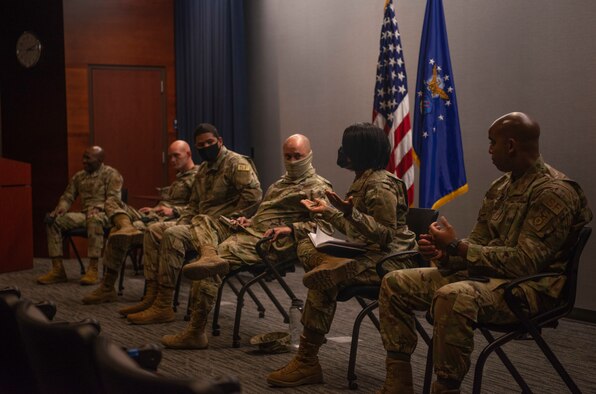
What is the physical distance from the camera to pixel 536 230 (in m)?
2.83

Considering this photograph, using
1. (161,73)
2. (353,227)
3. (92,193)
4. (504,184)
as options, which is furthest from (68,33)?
(504,184)

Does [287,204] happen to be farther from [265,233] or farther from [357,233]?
[357,233]

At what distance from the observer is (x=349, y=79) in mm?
7195

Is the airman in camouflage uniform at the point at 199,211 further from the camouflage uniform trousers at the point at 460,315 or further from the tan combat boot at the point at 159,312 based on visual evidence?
the camouflage uniform trousers at the point at 460,315

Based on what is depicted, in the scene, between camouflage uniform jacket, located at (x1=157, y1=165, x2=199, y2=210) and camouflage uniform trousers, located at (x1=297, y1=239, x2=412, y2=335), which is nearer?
camouflage uniform trousers, located at (x1=297, y1=239, x2=412, y2=335)

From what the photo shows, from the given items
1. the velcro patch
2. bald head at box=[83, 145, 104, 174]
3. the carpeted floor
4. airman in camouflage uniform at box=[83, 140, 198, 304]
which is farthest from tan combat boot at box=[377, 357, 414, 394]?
bald head at box=[83, 145, 104, 174]

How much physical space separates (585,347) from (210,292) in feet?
7.03

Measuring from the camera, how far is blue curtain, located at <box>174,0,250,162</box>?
28.4 ft

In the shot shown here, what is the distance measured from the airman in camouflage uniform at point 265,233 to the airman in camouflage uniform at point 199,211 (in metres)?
0.31

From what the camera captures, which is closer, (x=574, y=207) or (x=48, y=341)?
(x=48, y=341)

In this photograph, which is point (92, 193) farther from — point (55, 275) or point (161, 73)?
point (161, 73)

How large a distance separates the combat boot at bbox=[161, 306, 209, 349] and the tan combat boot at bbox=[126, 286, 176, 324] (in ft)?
2.38

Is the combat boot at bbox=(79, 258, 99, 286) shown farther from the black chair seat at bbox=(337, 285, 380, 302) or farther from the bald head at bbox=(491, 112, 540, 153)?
the bald head at bbox=(491, 112, 540, 153)

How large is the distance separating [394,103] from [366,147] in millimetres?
2099
